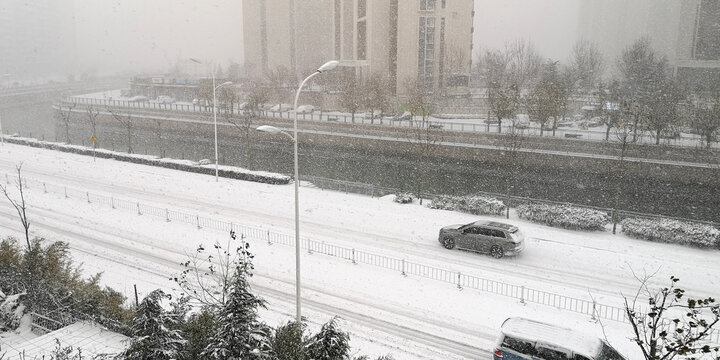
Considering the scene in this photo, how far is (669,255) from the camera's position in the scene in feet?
59.3

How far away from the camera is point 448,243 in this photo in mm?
19094

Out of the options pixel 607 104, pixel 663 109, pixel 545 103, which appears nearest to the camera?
pixel 663 109

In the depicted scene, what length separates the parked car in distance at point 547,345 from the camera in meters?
10.2

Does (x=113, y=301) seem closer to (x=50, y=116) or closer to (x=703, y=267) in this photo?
(x=703, y=267)

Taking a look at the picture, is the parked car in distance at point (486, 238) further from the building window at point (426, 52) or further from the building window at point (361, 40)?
the building window at point (361, 40)

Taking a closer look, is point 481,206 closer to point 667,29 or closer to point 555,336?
point 555,336

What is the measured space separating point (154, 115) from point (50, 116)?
3648cm

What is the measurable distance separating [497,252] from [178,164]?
22.8m

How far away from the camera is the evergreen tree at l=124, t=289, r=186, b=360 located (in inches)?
339

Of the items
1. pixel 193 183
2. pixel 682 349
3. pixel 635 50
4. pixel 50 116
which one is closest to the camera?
pixel 682 349

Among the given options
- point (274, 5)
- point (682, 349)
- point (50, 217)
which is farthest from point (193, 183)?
point (274, 5)

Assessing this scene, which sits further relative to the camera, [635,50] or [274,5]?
[274,5]

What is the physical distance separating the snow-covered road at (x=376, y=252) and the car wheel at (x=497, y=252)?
284 mm

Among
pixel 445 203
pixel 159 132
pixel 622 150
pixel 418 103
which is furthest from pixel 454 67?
pixel 445 203
